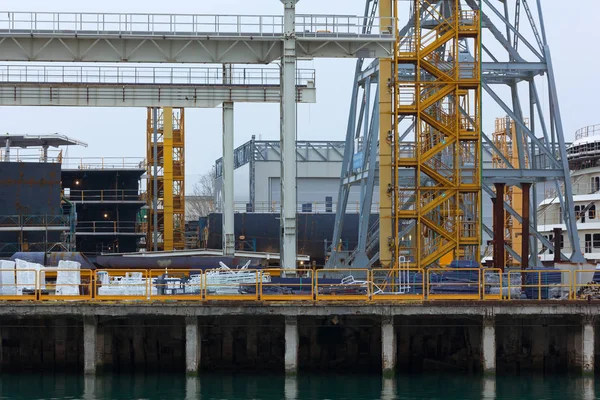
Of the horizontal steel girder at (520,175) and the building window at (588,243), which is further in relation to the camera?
the building window at (588,243)

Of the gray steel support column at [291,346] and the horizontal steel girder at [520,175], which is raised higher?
the horizontal steel girder at [520,175]

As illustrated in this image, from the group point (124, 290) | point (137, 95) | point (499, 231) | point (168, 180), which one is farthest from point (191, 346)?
point (168, 180)

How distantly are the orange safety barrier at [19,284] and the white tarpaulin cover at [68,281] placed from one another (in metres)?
0.80

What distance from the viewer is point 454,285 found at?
36406 millimetres

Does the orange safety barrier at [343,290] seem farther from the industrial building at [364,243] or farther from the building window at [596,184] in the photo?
the building window at [596,184]

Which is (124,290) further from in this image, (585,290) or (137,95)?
(137,95)

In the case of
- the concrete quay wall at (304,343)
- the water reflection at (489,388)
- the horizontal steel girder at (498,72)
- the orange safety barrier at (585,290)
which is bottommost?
the water reflection at (489,388)

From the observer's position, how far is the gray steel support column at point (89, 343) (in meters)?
34.5

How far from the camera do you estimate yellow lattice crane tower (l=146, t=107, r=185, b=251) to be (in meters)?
81.9

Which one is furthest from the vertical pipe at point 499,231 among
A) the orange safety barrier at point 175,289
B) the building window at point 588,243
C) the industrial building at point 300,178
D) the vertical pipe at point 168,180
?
the industrial building at point 300,178

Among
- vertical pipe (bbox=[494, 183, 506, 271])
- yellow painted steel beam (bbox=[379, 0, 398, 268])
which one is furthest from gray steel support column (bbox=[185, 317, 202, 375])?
yellow painted steel beam (bbox=[379, 0, 398, 268])

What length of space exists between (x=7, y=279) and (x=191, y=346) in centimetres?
738

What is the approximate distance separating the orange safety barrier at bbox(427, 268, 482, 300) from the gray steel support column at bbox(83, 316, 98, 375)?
1071cm

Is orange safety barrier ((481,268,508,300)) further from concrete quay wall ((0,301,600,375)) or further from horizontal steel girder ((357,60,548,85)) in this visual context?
horizontal steel girder ((357,60,548,85))
